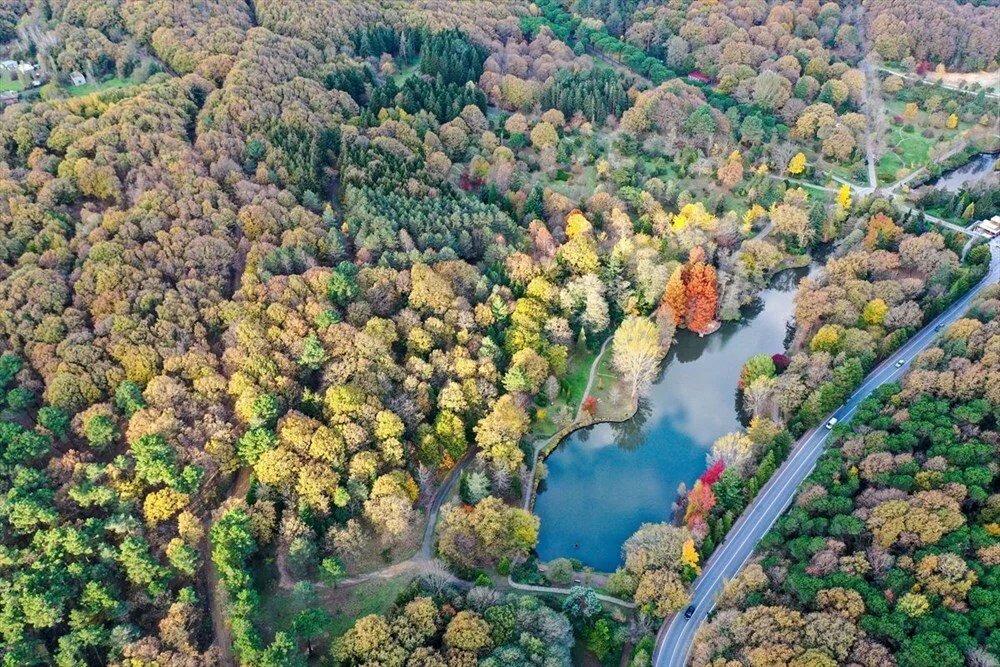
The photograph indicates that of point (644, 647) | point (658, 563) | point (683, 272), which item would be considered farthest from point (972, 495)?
point (683, 272)

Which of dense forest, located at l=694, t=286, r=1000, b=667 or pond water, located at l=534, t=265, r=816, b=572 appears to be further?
pond water, located at l=534, t=265, r=816, b=572

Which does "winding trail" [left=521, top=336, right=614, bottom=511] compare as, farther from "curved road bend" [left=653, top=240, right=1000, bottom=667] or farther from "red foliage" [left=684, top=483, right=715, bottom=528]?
"curved road bend" [left=653, top=240, right=1000, bottom=667]

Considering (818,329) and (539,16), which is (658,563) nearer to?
(818,329)

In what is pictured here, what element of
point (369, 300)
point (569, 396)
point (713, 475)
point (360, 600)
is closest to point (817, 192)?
point (569, 396)

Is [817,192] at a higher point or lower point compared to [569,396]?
higher

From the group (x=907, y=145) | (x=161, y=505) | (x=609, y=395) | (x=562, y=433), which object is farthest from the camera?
(x=907, y=145)

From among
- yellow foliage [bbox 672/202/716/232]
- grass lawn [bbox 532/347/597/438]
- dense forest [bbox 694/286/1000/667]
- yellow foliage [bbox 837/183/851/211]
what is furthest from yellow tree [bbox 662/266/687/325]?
yellow foliage [bbox 837/183/851/211]

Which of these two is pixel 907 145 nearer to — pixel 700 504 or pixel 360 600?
pixel 700 504
